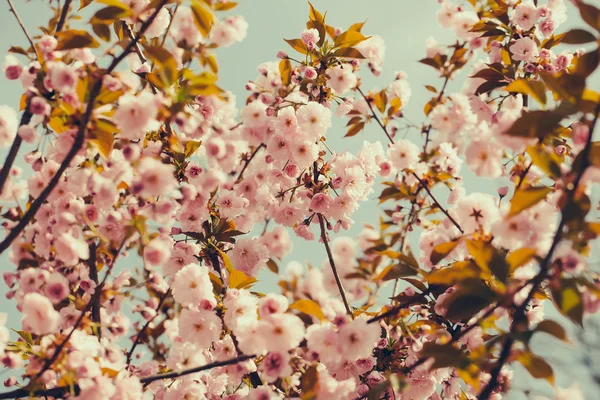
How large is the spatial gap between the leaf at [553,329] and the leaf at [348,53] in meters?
1.99

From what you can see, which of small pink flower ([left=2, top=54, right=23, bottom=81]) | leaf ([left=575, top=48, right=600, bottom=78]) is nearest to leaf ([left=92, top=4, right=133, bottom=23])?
small pink flower ([left=2, top=54, right=23, bottom=81])

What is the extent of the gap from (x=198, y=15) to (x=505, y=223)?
46.0 inches

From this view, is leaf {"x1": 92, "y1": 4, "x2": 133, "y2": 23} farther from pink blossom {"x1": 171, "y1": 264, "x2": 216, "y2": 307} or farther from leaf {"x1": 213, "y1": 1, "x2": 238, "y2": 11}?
pink blossom {"x1": 171, "y1": 264, "x2": 216, "y2": 307}

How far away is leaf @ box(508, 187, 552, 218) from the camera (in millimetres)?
1267

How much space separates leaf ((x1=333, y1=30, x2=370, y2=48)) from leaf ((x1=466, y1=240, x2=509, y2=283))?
5.73ft

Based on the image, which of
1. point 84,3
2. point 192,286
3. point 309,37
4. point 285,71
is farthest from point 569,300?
point 84,3

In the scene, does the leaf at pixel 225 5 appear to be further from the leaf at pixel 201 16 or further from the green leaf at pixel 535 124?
the green leaf at pixel 535 124

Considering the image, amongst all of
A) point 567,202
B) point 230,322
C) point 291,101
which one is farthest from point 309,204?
point 567,202

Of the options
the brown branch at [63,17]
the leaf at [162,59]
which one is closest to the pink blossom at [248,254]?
the brown branch at [63,17]

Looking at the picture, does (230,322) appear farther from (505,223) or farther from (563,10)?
(563,10)

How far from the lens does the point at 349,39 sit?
2869 millimetres

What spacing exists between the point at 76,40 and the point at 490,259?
1.43 metres

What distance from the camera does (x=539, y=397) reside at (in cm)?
156

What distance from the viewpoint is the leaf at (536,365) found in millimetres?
1261
